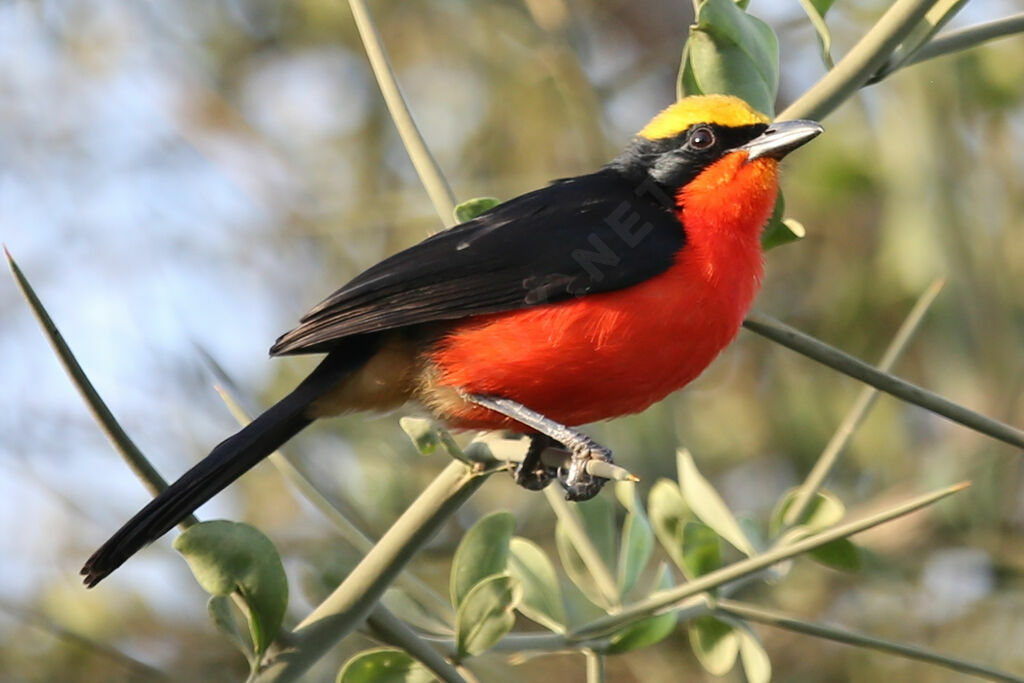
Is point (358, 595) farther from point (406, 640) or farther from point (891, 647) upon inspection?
point (891, 647)

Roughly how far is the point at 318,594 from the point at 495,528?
1.82 metres

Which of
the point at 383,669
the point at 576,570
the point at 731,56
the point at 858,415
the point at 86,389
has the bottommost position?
the point at 576,570

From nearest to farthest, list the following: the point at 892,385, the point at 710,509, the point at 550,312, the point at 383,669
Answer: the point at 892,385, the point at 383,669, the point at 710,509, the point at 550,312

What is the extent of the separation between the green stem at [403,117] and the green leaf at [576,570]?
0.77 meters

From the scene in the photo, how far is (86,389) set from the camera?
165 cm

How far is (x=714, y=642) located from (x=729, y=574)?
59 cm

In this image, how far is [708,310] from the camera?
322 centimetres

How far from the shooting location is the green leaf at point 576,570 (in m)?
2.71

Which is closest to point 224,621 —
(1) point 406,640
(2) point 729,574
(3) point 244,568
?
(3) point 244,568

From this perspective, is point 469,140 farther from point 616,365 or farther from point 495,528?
point 495,528

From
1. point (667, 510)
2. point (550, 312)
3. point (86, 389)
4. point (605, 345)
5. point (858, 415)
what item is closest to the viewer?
point (86, 389)

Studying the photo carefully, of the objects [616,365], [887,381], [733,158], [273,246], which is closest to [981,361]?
[733,158]

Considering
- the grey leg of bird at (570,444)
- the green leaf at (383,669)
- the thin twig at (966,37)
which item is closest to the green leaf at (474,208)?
the grey leg of bird at (570,444)

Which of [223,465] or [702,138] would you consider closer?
[223,465]
